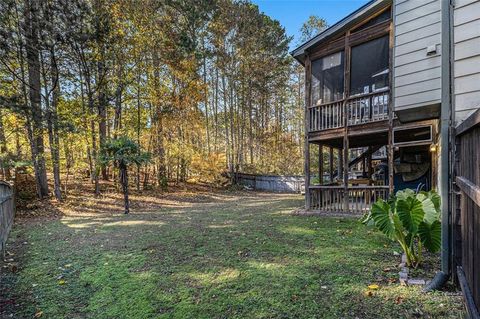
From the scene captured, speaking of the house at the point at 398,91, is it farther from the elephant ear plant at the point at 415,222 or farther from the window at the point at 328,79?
the elephant ear plant at the point at 415,222

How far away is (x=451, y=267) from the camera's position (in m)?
2.86

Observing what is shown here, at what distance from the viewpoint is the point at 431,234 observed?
131 inches

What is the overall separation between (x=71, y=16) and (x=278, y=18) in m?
14.3

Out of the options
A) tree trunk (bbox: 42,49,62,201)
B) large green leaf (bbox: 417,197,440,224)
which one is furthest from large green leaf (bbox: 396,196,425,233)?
tree trunk (bbox: 42,49,62,201)

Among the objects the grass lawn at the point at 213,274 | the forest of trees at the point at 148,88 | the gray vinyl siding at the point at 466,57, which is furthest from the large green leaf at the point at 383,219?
the forest of trees at the point at 148,88

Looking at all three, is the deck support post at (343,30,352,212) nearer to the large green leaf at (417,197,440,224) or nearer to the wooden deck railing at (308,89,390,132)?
the wooden deck railing at (308,89,390,132)

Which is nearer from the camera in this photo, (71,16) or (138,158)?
(138,158)

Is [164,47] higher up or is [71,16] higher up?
[164,47]

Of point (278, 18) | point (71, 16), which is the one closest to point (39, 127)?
point (71, 16)

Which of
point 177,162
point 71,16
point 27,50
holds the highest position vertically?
point 71,16

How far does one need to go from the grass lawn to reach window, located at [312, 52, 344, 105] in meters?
4.01

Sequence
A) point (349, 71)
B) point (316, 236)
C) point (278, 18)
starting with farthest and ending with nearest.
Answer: point (278, 18), point (349, 71), point (316, 236)

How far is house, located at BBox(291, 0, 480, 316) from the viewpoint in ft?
9.27

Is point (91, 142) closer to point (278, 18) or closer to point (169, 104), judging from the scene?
point (169, 104)
